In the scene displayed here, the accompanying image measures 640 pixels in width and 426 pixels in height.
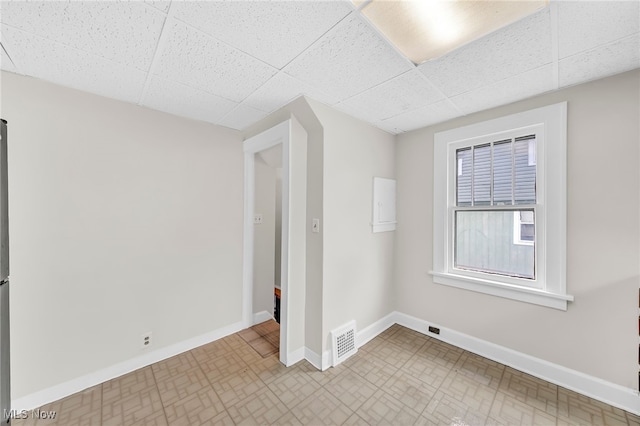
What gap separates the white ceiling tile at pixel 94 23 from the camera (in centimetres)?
116

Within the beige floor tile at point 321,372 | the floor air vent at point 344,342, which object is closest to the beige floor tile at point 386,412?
the beige floor tile at point 321,372

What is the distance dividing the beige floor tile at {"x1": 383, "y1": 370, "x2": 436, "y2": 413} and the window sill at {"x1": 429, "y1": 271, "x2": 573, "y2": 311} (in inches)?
42.0

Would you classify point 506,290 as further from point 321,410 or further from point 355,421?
point 321,410

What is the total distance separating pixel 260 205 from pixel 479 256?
260cm

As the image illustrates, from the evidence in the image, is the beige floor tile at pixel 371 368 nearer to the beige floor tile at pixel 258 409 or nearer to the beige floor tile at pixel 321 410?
the beige floor tile at pixel 321 410

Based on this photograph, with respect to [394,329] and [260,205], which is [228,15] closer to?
[260,205]

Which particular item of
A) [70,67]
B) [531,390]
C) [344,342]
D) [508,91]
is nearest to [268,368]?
[344,342]

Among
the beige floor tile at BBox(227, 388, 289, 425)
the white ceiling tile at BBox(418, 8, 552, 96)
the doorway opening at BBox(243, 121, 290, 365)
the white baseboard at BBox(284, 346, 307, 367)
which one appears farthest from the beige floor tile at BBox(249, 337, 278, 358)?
the white ceiling tile at BBox(418, 8, 552, 96)

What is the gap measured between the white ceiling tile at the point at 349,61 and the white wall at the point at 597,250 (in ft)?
4.70

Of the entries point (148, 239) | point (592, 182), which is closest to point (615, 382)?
point (592, 182)

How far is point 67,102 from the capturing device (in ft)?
6.35

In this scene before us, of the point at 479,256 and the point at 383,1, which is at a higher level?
the point at 383,1

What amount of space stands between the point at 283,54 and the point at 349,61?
0.43 m

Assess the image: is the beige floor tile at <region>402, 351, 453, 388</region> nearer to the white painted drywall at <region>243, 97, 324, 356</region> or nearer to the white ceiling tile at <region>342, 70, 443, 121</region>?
the white painted drywall at <region>243, 97, 324, 356</region>
